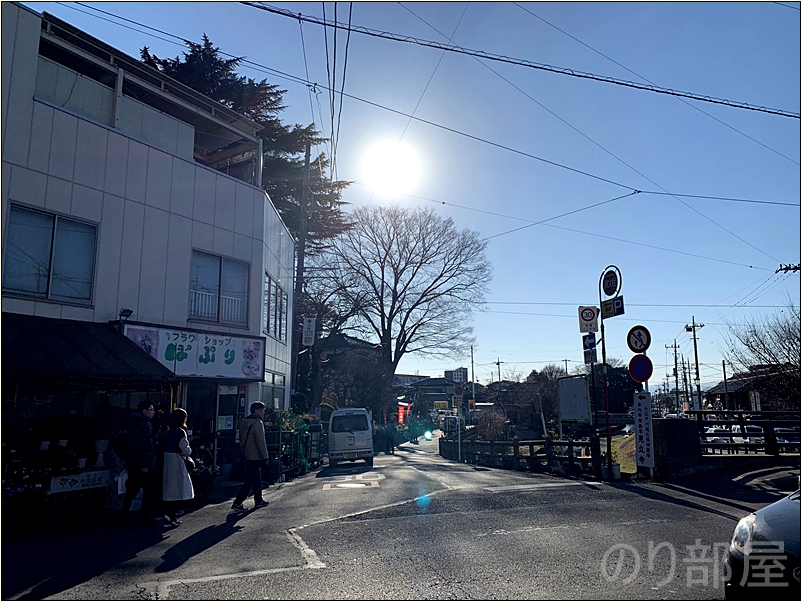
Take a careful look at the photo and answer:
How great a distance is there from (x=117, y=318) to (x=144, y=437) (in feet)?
15.0

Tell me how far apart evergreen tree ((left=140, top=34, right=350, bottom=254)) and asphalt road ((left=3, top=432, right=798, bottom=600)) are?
72.8 ft

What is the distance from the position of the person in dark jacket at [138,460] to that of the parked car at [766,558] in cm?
731

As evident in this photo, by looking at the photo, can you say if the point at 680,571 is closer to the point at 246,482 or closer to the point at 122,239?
the point at 246,482

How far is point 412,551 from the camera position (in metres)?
6.60

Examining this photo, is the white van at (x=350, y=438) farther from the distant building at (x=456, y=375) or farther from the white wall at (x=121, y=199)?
the distant building at (x=456, y=375)

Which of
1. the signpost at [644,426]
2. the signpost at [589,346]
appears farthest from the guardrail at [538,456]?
the signpost at [589,346]

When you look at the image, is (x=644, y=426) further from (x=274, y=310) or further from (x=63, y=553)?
(x=274, y=310)

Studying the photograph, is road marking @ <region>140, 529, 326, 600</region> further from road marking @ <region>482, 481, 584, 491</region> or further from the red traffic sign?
the red traffic sign

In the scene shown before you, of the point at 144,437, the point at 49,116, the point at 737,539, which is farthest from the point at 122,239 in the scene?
the point at 737,539

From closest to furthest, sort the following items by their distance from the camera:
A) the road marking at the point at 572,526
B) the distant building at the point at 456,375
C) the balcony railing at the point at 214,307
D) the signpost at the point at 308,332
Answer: the road marking at the point at 572,526 < the balcony railing at the point at 214,307 < the signpost at the point at 308,332 < the distant building at the point at 456,375

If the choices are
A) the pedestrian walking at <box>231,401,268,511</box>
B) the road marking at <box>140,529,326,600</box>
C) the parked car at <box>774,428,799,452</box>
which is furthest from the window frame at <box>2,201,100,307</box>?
the parked car at <box>774,428,799,452</box>

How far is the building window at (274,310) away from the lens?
17.9 meters

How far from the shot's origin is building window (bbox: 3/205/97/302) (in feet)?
35.8

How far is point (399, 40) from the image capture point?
10000 mm
